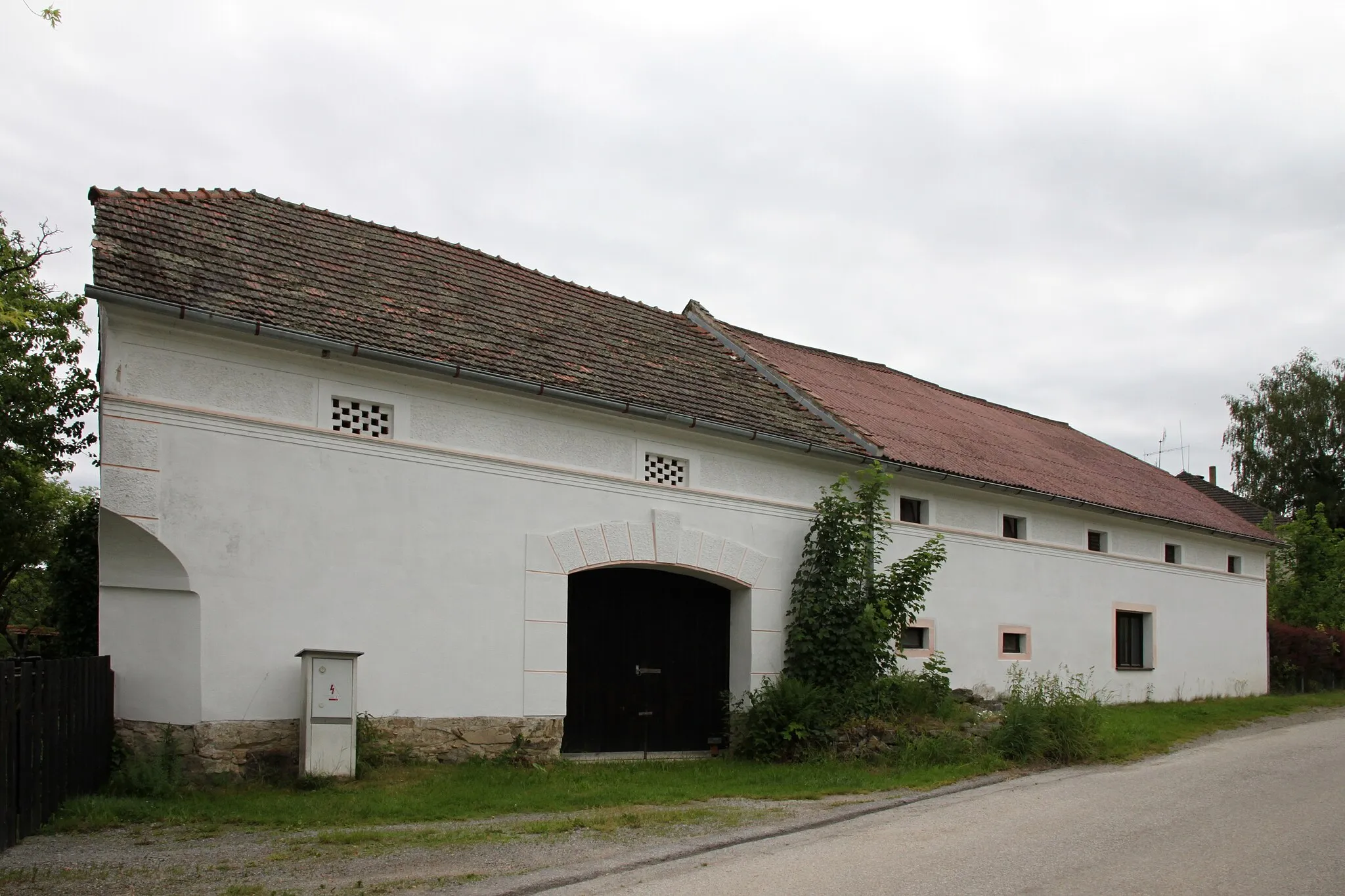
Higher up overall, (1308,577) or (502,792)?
(1308,577)

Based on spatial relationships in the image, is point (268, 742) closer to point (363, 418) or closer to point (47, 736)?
point (47, 736)

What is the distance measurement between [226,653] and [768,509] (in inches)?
279

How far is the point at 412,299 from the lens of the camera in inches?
514

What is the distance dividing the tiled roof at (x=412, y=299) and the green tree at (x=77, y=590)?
552 cm

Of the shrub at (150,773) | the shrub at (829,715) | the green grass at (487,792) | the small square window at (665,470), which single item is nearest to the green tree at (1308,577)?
the shrub at (829,715)

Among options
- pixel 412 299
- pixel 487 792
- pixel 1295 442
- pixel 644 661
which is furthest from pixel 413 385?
pixel 1295 442

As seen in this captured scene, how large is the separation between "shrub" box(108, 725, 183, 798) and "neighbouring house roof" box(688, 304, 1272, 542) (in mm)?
10024

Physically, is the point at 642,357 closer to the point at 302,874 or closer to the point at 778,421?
the point at 778,421

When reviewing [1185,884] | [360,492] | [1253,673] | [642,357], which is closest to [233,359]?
[360,492]

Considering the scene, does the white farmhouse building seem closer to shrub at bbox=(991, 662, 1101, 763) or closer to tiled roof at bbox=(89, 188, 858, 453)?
tiled roof at bbox=(89, 188, 858, 453)

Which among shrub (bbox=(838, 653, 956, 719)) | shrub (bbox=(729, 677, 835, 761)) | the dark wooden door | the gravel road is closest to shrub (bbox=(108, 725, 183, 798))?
the dark wooden door

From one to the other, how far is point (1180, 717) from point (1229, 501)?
58.9ft

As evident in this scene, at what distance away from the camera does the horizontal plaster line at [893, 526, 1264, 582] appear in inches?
681

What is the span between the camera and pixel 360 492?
11.2 meters
